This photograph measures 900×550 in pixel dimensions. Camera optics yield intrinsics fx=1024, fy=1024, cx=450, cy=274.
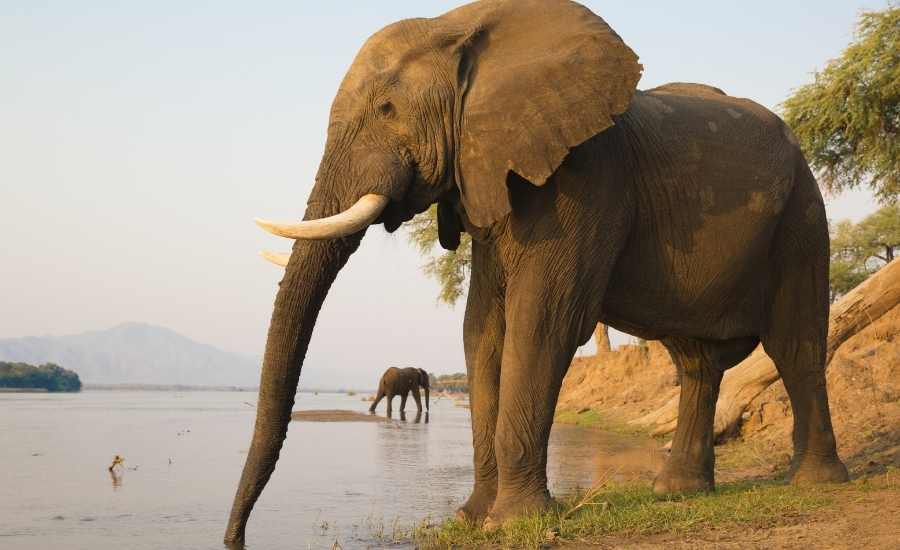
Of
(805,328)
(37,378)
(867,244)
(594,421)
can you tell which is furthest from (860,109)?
(37,378)

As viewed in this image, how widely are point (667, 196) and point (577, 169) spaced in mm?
983

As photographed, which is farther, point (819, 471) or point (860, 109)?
point (860, 109)

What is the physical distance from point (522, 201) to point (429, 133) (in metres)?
0.79

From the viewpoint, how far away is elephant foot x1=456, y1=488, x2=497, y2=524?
7418mm

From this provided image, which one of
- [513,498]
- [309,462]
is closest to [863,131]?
[309,462]

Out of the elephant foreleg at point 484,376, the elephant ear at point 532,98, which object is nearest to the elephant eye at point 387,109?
the elephant ear at point 532,98

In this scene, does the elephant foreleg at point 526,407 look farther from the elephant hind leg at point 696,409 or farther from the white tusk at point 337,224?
the elephant hind leg at point 696,409

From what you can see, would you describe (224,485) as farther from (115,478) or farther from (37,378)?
(37,378)

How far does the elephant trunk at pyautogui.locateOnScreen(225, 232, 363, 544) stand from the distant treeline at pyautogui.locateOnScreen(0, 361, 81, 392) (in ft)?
325

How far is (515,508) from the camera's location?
680 centimetres

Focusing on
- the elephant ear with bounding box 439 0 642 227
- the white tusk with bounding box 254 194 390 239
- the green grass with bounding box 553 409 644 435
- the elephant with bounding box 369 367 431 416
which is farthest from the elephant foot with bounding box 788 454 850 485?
the elephant with bounding box 369 367 431 416

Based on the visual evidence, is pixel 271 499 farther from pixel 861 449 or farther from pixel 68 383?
pixel 68 383

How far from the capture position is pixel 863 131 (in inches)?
834

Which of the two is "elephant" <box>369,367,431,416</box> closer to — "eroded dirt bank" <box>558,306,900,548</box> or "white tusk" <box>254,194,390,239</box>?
"eroded dirt bank" <box>558,306,900,548</box>
